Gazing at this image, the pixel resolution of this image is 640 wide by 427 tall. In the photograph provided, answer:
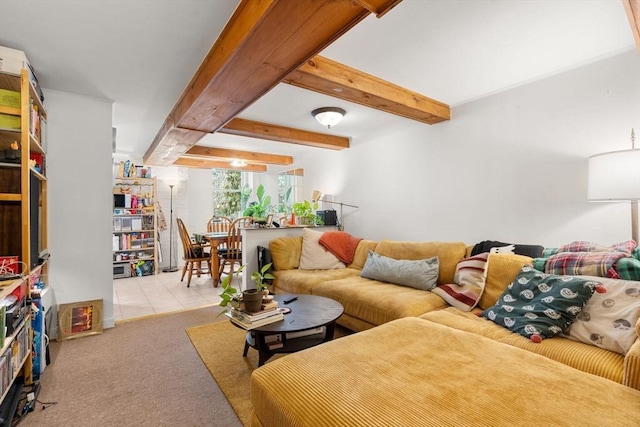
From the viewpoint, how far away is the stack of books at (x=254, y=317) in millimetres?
1872

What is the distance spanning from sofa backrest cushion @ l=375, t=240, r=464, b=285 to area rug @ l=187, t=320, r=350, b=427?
959 mm

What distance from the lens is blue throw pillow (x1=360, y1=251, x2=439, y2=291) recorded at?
8.86ft

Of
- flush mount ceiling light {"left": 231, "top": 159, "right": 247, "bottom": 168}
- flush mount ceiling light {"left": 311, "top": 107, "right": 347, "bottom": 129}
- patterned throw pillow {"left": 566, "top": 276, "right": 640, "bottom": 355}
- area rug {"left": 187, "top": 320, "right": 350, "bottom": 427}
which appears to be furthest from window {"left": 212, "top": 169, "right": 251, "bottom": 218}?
patterned throw pillow {"left": 566, "top": 276, "right": 640, "bottom": 355}

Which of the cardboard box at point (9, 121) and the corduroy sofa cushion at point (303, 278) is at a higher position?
the cardboard box at point (9, 121)

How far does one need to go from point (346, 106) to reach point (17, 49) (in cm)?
275

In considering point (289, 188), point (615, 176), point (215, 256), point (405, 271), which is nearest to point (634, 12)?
point (615, 176)

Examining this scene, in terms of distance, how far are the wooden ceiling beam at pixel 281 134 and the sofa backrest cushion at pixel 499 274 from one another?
9.69ft

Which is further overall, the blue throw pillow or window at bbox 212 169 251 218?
window at bbox 212 169 251 218

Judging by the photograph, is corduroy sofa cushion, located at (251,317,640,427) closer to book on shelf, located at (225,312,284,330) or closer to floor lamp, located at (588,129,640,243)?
book on shelf, located at (225,312,284,330)

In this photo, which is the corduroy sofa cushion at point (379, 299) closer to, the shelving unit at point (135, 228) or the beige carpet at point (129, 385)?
the beige carpet at point (129, 385)

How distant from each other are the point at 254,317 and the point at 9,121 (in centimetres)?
198

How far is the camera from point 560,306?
5.50 feet

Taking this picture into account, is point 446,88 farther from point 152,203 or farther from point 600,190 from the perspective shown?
point 152,203

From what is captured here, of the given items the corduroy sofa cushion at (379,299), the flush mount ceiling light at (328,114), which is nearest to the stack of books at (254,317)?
the corduroy sofa cushion at (379,299)
